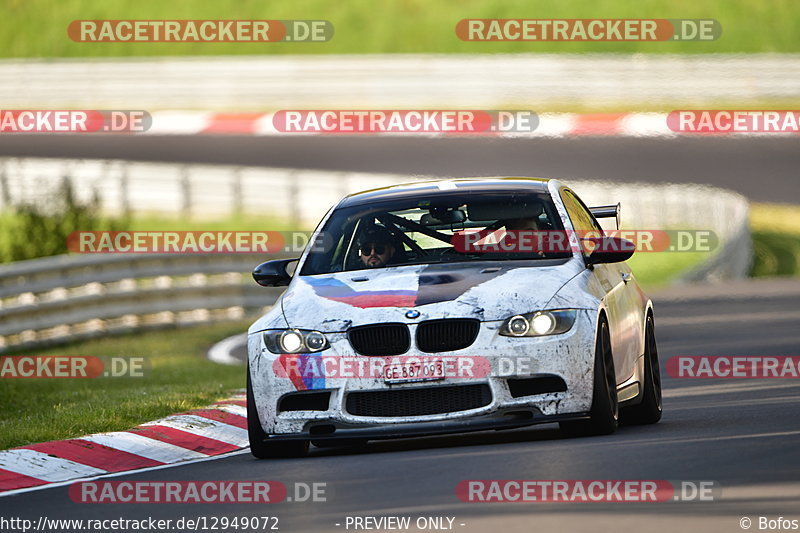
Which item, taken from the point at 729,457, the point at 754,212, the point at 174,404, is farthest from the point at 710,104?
the point at 729,457

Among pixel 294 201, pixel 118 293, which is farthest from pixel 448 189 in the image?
pixel 294 201

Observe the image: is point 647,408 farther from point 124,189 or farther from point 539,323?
point 124,189

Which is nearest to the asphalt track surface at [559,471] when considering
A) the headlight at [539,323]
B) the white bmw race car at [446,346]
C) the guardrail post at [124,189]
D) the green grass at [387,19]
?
the white bmw race car at [446,346]

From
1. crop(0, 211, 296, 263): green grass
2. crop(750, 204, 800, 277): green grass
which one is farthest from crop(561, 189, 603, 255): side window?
crop(0, 211, 296, 263): green grass

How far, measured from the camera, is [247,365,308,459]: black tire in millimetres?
9633

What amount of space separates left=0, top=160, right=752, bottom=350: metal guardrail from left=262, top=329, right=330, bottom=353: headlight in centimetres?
1101

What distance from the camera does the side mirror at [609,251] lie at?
10.2 m

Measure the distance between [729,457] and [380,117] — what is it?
1179 inches

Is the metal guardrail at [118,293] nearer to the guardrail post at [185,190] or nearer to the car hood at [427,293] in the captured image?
the guardrail post at [185,190]

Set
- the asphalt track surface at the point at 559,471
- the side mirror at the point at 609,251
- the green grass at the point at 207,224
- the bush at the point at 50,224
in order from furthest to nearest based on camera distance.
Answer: the green grass at the point at 207,224
the bush at the point at 50,224
the side mirror at the point at 609,251
the asphalt track surface at the point at 559,471

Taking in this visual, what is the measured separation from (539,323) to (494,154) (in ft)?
94.0

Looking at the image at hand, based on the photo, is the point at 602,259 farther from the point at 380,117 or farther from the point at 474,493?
the point at 380,117

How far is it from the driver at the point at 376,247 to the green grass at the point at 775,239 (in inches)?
718

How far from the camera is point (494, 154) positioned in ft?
124
